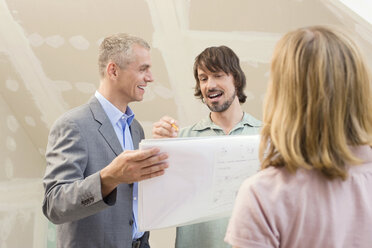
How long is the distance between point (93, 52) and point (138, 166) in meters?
1.56

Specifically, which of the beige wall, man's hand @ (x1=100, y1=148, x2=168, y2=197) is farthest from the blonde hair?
the beige wall

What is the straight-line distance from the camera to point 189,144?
1.30m

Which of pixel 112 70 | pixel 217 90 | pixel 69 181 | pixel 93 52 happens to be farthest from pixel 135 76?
pixel 93 52

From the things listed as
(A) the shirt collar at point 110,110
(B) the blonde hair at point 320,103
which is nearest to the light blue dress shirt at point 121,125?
(A) the shirt collar at point 110,110

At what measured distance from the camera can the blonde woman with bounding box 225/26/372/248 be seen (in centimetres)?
78

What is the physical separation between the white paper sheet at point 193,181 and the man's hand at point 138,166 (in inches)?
0.9

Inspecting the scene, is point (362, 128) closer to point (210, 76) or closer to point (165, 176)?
point (165, 176)

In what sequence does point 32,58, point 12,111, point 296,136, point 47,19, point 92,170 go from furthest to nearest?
point 12,111
point 32,58
point 47,19
point 92,170
point 296,136

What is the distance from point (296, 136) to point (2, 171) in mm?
2602

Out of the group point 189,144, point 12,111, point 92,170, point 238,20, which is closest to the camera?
point 189,144

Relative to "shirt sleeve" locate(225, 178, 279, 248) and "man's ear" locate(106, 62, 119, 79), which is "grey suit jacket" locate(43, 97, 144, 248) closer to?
"man's ear" locate(106, 62, 119, 79)

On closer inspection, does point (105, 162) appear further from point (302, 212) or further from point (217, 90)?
point (302, 212)

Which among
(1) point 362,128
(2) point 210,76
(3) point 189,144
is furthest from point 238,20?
(1) point 362,128

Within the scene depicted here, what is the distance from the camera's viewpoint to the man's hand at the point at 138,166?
127 cm
